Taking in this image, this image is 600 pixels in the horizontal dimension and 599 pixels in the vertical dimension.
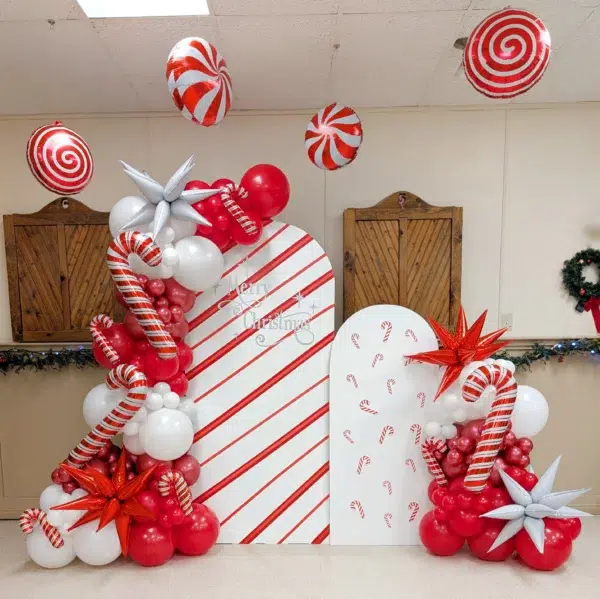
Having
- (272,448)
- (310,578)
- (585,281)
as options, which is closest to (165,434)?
(272,448)

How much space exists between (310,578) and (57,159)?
2580 millimetres

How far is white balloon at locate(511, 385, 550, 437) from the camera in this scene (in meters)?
2.48

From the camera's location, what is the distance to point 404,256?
9.95 ft

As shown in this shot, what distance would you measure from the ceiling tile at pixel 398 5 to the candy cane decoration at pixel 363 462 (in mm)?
2339

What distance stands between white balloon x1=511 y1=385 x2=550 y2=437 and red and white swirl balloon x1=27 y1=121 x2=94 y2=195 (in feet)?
8.85

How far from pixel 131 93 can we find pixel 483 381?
2726 millimetres

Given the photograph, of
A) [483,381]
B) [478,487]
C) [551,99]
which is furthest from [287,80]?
[478,487]

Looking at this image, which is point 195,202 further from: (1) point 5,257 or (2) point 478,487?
(2) point 478,487

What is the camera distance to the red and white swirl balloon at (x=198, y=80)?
200cm

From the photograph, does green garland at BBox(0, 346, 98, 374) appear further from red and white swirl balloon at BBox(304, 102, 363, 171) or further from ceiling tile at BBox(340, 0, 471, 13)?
ceiling tile at BBox(340, 0, 471, 13)

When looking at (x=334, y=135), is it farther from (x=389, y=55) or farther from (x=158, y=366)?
(x=158, y=366)

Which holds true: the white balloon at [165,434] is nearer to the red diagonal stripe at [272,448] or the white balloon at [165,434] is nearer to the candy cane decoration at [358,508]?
the red diagonal stripe at [272,448]

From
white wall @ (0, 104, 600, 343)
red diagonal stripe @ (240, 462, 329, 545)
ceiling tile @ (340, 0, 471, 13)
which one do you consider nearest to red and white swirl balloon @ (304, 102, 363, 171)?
ceiling tile @ (340, 0, 471, 13)

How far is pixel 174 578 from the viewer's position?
93.7 inches
